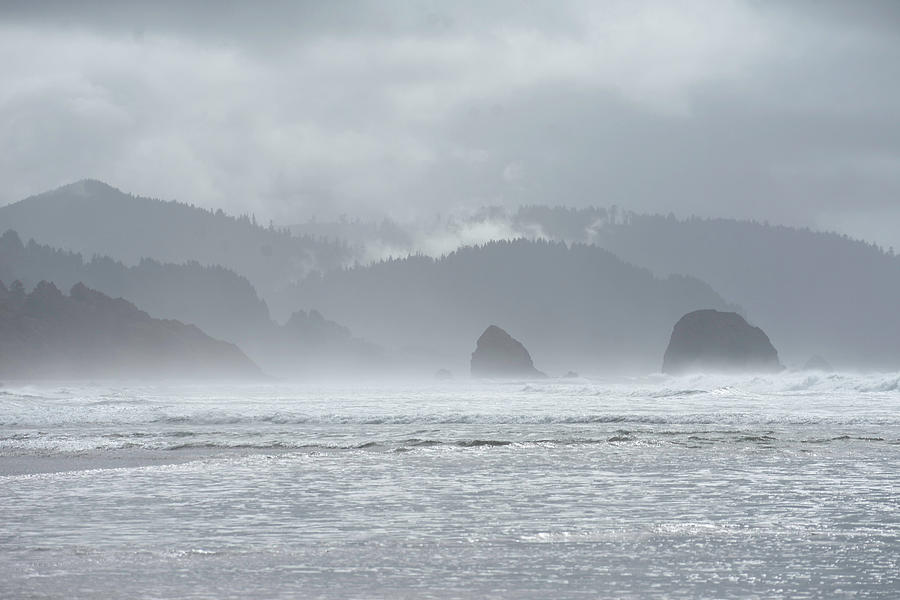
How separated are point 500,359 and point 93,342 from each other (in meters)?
64.4

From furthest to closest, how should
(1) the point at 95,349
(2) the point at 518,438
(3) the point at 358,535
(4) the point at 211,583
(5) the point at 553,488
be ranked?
(1) the point at 95,349
(2) the point at 518,438
(5) the point at 553,488
(3) the point at 358,535
(4) the point at 211,583

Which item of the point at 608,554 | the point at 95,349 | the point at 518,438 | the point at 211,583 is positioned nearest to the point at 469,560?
the point at 608,554

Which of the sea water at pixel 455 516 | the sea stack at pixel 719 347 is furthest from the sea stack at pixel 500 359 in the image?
the sea water at pixel 455 516

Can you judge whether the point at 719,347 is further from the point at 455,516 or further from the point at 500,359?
the point at 455,516

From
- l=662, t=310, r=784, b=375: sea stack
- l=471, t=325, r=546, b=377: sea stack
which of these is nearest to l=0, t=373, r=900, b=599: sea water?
→ l=662, t=310, r=784, b=375: sea stack

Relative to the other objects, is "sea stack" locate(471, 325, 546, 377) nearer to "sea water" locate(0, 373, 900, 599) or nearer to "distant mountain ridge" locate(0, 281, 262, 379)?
"distant mountain ridge" locate(0, 281, 262, 379)

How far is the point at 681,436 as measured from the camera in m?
29.6

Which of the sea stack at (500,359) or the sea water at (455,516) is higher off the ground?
the sea stack at (500,359)

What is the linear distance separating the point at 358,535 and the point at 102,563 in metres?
3.15

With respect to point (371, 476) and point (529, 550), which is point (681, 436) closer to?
point (371, 476)

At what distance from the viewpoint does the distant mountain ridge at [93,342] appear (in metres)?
143

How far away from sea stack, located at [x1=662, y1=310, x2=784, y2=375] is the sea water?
124 m

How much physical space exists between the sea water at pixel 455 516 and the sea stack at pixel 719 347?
124 metres

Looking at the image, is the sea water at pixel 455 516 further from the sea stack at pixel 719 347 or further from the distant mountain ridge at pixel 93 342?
the sea stack at pixel 719 347
